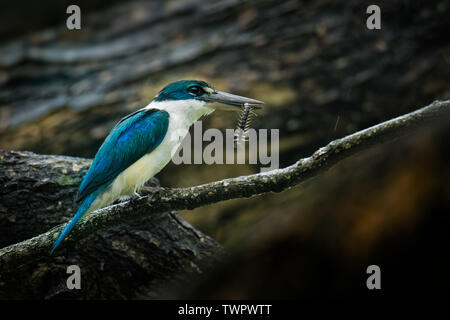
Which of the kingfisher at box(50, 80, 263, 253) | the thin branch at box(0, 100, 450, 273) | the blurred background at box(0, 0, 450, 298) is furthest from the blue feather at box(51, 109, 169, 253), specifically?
the blurred background at box(0, 0, 450, 298)

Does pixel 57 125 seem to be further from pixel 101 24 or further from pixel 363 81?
pixel 363 81

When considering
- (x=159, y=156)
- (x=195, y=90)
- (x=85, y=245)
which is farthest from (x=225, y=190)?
(x=85, y=245)

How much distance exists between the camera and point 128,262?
115 inches

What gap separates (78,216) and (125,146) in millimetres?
542

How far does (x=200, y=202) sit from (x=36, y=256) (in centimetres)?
95

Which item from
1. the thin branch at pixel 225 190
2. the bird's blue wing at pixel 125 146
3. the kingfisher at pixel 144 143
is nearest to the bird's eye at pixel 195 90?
the kingfisher at pixel 144 143

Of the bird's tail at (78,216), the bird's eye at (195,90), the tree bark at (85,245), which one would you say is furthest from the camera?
the bird's eye at (195,90)

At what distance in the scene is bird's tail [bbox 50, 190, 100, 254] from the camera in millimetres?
2375

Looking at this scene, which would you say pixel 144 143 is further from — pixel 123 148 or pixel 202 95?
pixel 202 95

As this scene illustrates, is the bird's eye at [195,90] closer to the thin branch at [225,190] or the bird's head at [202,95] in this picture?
the bird's head at [202,95]

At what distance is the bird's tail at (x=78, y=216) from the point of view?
7.79 feet

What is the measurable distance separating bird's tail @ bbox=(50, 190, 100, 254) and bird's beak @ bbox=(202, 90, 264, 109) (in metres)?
0.93

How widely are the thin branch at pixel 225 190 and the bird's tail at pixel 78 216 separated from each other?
0.09 metres

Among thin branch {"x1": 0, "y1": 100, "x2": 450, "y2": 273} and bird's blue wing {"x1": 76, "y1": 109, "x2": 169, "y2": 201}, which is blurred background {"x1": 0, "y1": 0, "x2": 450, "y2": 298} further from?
thin branch {"x1": 0, "y1": 100, "x2": 450, "y2": 273}
